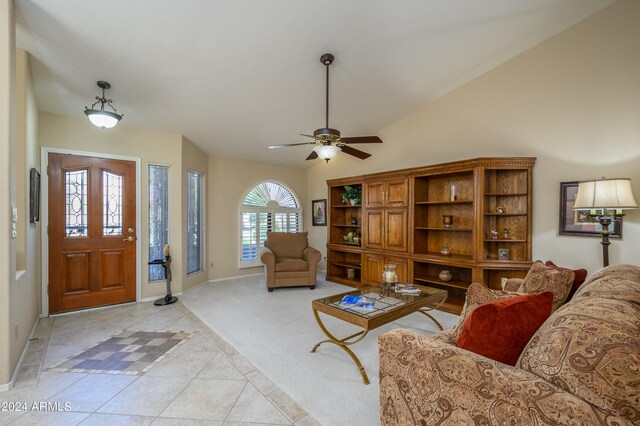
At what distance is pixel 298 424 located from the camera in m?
1.81

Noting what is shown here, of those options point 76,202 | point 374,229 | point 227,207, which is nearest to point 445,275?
point 374,229

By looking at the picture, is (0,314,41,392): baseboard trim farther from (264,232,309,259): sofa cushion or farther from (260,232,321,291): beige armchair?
(264,232,309,259): sofa cushion

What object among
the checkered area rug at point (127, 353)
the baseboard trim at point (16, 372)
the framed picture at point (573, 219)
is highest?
the framed picture at point (573, 219)

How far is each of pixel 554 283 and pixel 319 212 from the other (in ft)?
16.5

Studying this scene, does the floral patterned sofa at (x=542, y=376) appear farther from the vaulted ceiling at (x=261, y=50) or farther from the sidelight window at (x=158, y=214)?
the sidelight window at (x=158, y=214)

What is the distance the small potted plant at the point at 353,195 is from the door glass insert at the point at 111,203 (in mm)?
3725

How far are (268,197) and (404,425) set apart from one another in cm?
556

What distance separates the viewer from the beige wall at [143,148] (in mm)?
3744

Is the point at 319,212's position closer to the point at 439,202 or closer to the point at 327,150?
the point at 439,202

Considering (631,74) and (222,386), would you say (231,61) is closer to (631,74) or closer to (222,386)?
(222,386)

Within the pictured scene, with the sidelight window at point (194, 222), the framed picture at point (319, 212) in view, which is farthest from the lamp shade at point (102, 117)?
the framed picture at point (319, 212)

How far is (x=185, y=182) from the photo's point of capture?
485 centimetres

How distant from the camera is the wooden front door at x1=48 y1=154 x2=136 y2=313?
3732 mm

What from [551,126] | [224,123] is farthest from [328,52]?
[551,126]
